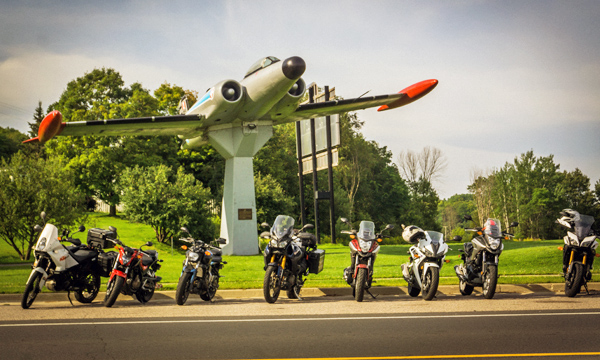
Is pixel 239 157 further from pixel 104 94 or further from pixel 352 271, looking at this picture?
pixel 104 94

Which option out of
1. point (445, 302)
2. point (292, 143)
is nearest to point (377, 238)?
point (445, 302)

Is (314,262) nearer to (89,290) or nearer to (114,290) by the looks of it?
(114,290)

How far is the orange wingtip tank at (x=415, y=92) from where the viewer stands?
22.8 m

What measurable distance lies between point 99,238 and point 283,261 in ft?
11.7

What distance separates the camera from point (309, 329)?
757 cm

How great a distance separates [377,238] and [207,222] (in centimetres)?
1981

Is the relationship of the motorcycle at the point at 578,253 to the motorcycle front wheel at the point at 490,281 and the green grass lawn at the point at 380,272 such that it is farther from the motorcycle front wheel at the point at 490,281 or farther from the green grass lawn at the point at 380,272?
the green grass lawn at the point at 380,272

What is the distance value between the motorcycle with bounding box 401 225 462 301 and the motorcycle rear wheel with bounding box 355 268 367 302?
104 cm

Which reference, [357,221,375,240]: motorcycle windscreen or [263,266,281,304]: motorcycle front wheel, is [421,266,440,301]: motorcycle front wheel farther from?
[263,266,281,304]: motorcycle front wheel

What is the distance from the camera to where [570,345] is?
6.31 meters

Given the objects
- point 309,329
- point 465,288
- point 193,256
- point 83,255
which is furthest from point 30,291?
point 465,288

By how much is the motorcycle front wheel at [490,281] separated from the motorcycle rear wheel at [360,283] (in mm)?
2304

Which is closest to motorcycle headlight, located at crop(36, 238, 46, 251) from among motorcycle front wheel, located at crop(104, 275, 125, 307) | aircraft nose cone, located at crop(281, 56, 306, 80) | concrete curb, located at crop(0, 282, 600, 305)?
motorcycle front wheel, located at crop(104, 275, 125, 307)

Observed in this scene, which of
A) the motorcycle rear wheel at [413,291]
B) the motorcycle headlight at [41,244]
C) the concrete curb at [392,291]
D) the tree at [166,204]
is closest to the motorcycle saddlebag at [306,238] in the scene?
the concrete curb at [392,291]
